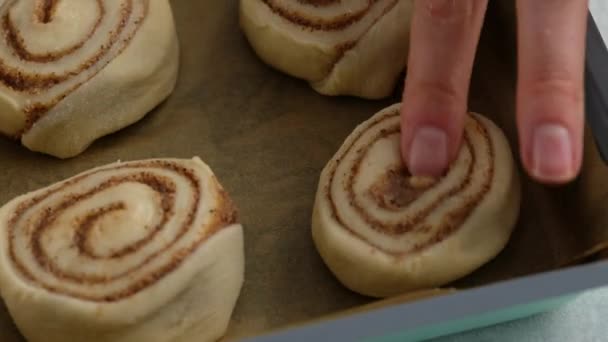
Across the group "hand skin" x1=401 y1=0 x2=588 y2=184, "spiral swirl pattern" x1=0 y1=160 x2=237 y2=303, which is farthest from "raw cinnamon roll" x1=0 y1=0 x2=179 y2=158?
"hand skin" x1=401 y1=0 x2=588 y2=184

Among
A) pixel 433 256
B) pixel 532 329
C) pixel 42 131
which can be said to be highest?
pixel 42 131

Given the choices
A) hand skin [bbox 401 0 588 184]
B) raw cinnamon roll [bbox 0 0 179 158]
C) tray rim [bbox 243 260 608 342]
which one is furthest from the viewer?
raw cinnamon roll [bbox 0 0 179 158]

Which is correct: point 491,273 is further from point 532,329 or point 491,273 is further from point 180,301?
point 180,301

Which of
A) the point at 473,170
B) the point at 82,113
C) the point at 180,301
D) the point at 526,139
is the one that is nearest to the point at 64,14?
the point at 82,113

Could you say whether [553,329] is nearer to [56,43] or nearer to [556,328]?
[556,328]

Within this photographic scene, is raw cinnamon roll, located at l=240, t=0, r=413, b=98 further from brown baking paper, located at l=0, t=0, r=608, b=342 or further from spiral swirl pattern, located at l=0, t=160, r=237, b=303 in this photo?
spiral swirl pattern, located at l=0, t=160, r=237, b=303

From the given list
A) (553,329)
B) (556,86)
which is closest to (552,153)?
(556,86)

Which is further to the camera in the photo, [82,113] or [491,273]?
[82,113]

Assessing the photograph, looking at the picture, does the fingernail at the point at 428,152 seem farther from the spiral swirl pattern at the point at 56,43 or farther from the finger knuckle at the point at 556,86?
the spiral swirl pattern at the point at 56,43
